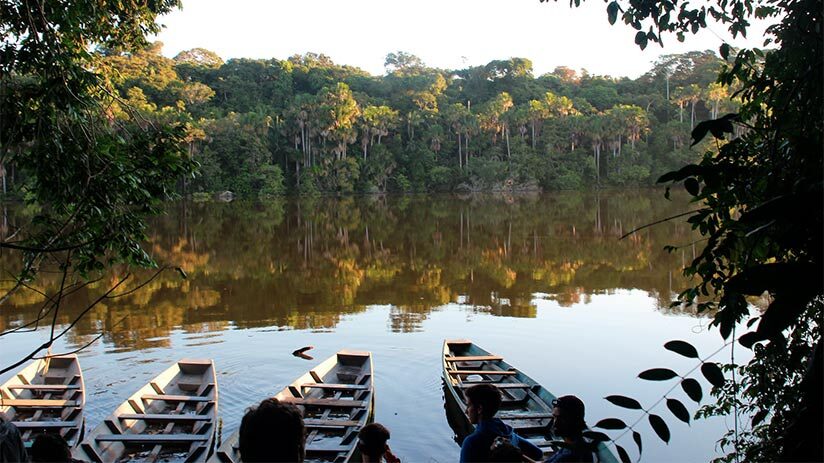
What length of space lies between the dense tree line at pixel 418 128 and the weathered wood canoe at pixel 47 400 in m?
39.6

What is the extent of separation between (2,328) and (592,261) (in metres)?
13.1

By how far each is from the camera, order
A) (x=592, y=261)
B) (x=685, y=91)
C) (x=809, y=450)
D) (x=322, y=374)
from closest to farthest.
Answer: (x=809, y=450)
(x=322, y=374)
(x=592, y=261)
(x=685, y=91)

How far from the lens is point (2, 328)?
10.6 meters

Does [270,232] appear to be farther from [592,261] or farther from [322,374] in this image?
[322,374]

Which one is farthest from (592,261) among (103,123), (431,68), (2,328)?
(431,68)

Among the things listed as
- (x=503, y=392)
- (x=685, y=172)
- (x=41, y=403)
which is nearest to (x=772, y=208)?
(x=685, y=172)

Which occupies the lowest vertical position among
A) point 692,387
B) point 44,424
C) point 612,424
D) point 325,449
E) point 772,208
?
point 325,449

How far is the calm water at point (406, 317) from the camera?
764 centimetres

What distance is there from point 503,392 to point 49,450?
15.0 ft

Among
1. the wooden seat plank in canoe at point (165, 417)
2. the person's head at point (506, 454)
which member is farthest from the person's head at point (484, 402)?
the wooden seat plank in canoe at point (165, 417)

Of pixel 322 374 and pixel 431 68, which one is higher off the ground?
pixel 431 68

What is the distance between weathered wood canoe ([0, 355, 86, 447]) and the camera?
5.79 meters

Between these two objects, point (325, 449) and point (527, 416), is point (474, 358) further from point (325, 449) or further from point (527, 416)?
point (325, 449)

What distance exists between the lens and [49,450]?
3242 mm
